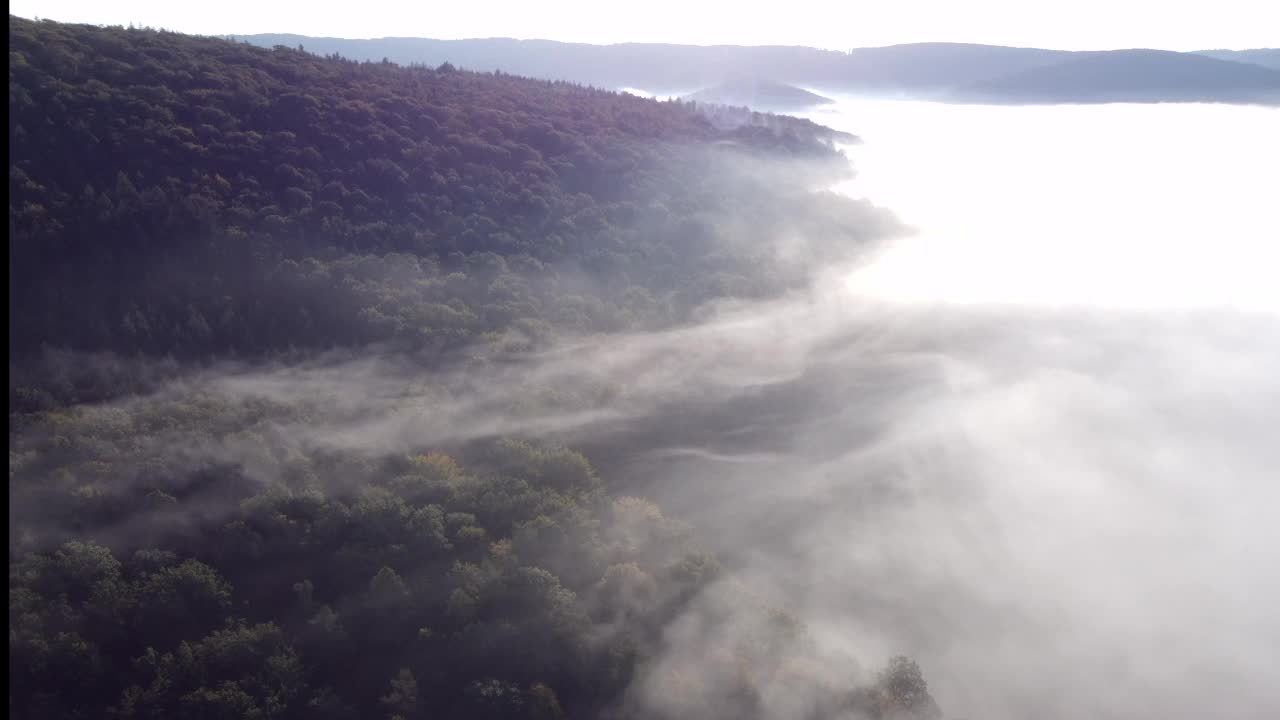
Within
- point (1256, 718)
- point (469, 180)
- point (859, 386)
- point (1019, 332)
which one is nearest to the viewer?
point (1256, 718)

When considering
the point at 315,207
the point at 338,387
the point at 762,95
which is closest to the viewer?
the point at 338,387

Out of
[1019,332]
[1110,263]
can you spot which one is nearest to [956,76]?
[1110,263]

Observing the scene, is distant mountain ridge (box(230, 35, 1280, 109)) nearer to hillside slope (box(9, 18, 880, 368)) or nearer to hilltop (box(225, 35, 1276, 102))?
hilltop (box(225, 35, 1276, 102))

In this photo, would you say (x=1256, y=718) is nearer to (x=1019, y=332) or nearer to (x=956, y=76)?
(x=1019, y=332)

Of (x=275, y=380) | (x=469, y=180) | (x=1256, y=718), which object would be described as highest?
(x=469, y=180)

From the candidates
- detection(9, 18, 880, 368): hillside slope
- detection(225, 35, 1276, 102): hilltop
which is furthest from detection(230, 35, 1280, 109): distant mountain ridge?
detection(9, 18, 880, 368): hillside slope

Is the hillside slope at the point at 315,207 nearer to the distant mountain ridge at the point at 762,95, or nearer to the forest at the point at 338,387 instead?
the forest at the point at 338,387

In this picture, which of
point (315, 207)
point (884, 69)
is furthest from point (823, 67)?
point (315, 207)

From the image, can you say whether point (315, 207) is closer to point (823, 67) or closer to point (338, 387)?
point (338, 387)
